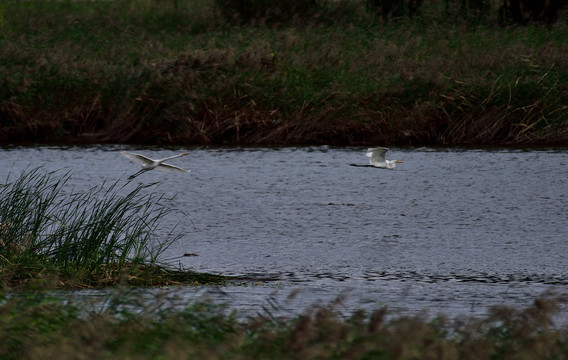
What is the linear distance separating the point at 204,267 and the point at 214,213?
12.4ft

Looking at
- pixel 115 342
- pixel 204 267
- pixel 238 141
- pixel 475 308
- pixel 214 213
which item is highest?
pixel 115 342

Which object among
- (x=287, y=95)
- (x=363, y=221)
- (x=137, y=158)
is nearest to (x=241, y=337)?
(x=137, y=158)

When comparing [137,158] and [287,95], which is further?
[287,95]

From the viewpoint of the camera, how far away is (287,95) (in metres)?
20.8

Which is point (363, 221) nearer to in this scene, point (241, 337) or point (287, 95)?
point (287, 95)

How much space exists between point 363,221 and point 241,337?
28.1 ft

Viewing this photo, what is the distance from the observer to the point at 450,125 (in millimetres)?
20031

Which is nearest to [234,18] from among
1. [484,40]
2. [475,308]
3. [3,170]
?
[484,40]

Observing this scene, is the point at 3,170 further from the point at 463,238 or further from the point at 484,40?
the point at 484,40

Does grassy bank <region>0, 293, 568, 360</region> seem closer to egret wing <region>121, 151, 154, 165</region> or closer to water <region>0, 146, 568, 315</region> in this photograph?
water <region>0, 146, 568, 315</region>

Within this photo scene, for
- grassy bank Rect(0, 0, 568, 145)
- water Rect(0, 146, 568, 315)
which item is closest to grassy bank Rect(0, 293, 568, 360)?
water Rect(0, 146, 568, 315)

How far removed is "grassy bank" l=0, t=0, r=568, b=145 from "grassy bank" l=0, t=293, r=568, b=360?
14.4 m

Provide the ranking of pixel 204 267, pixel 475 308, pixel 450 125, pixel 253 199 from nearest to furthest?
pixel 475 308
pixel 204 267
pixel 253 199
pixel 450 125

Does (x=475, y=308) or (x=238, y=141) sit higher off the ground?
(x=475, y=308)
